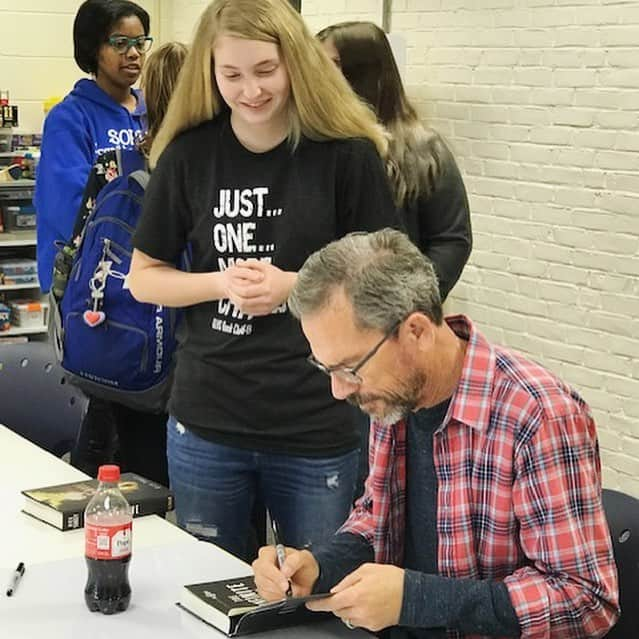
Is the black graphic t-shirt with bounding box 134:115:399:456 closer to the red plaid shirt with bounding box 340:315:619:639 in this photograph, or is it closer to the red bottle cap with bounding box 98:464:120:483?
the red bottle cap with bounding box 98:464:120:483

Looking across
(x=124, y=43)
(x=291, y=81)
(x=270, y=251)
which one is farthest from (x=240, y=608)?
(x=124, y=43)

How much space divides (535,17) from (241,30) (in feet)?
6.87

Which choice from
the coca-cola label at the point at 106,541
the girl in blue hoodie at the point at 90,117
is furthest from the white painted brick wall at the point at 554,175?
the coca-cola label at the point at 106,541

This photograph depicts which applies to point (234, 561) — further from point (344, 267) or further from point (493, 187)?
point (493, 187)

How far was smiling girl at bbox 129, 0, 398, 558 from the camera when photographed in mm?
2055

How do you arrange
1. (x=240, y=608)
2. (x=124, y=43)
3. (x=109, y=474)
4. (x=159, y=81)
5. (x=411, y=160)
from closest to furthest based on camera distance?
1. (x=240, y=608)
2. (x=109, y=474)
3. (x=411, y=160)
4. (x=159, y=81)
5. (x=124, y=43)

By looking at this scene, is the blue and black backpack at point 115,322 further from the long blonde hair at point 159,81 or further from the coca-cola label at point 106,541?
the coca-cola label at point 106,541

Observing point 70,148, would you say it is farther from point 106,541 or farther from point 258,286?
point 106,541

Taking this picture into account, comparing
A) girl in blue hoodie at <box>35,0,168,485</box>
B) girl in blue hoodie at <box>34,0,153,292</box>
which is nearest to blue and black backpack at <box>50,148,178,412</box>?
girl in blue hoodie at <box>35,0,168,485</box>

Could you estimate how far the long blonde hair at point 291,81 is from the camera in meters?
2.04

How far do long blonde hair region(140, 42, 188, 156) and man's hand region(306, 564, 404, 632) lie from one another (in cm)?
146

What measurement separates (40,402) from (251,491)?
3.15 feet

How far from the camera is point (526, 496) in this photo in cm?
155

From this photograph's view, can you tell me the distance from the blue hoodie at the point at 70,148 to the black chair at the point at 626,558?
188 centimetres
